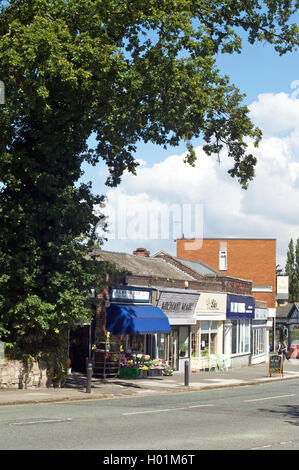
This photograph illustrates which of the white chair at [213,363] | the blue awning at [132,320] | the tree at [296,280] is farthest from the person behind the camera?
the tree at [296,280]

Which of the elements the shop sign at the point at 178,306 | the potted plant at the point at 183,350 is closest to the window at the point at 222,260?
the shop sign at the point at 178,306

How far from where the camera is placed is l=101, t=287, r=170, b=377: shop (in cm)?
3023

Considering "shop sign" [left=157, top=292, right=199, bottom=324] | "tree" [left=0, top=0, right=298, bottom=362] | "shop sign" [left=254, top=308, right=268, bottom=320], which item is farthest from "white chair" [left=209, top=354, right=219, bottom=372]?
"tree" [left=0, top=0, right=298, bottom=362]

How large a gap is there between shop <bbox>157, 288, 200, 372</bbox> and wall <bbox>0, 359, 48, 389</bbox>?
1189 centimetres

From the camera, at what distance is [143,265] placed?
39.2m

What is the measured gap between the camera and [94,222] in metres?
25.2

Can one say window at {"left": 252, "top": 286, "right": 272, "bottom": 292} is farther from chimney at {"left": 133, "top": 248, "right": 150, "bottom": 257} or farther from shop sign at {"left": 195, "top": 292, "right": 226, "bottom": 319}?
shop sign at {"left": 195, "top": 292, "right": 226, "bottom": 319}

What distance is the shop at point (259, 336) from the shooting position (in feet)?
174

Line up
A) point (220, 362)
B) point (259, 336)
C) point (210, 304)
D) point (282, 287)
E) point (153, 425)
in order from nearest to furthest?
1. point (153, 425)
2. point (210, 304)
3. point (220, 362)
4. point (259, 336)
5. point (282, 287)

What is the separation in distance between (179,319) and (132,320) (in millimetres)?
7585

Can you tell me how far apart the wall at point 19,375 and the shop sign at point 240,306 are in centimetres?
2245

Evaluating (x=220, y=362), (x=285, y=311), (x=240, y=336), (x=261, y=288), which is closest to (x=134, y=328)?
(x=220, y=362)

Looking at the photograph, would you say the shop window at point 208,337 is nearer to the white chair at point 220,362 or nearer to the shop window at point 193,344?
the white chair at point 220,362

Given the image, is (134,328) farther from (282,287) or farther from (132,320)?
(282,287)
